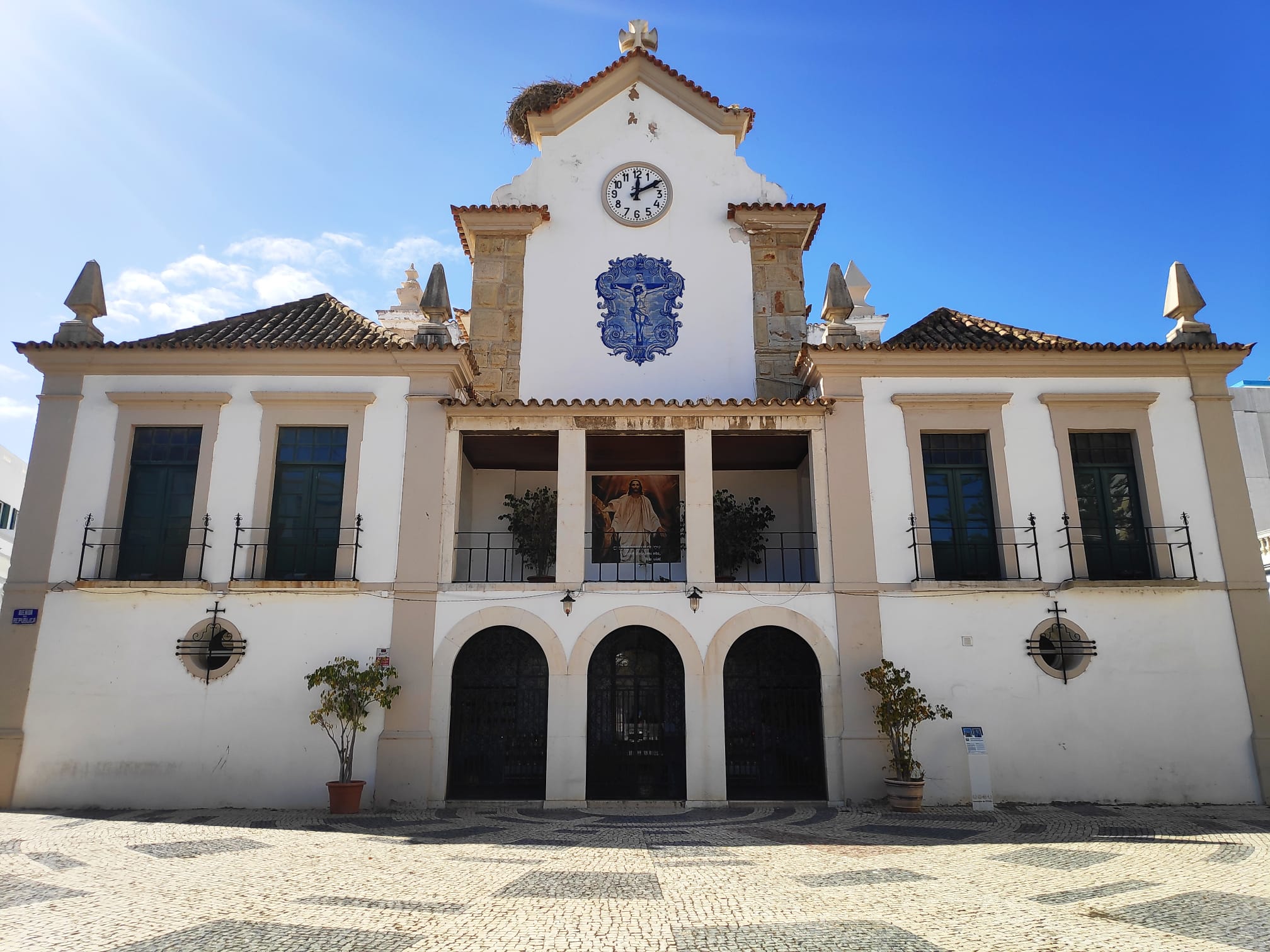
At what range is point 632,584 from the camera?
1246 cm

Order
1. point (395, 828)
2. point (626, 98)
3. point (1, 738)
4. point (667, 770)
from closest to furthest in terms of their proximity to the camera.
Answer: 1. point (395, 828)
2. point (1, 738)
3. point (667, 770)
4. point (626, 98)

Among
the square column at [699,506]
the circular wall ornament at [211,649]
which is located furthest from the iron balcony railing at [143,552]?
the square column at [699,506]

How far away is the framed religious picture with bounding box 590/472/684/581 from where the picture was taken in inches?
558

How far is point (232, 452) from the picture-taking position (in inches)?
504

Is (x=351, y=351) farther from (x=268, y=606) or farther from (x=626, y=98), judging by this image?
(x=626, y=98)

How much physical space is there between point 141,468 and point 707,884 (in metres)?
10.8

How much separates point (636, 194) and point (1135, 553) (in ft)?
34.4

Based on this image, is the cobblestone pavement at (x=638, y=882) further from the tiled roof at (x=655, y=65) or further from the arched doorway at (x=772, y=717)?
the tiled roof at (x=655, y=65)

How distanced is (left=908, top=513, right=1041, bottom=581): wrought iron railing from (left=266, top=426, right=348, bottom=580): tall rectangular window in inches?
340

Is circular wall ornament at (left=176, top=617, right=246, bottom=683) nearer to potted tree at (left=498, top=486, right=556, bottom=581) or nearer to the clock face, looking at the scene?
potted tree at (left=498, top=486, right=556, bottom=581)

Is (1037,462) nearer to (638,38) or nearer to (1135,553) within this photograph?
(1135,553)

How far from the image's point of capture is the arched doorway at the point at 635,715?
12.4m

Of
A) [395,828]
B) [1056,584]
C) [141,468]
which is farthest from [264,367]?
[1056,584]

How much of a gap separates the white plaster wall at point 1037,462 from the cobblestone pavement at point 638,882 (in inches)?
145
